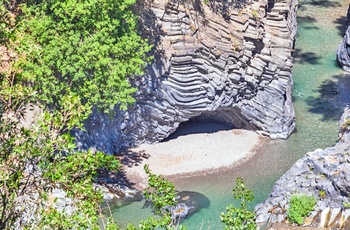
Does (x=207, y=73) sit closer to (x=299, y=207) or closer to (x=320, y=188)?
(x=320, y=188)

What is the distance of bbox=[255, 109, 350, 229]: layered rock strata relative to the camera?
2286cm

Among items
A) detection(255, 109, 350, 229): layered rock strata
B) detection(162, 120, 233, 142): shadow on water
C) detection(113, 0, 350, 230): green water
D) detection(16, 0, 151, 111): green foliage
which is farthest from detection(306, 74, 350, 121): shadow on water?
detection(16, 0, 151, 111): green foliage

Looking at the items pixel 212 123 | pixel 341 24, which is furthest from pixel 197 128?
pixel 341 24

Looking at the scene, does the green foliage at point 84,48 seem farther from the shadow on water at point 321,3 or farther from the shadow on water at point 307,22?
the shadow on water at point 321,3

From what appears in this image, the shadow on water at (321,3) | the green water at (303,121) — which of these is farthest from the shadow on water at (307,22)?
the shadow on water at (321,3)

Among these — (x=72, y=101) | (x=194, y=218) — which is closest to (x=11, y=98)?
(x=72, y=101)

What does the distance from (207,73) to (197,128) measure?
3.33 m

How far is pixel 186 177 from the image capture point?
86.5 feet

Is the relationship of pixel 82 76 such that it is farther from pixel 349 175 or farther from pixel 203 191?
pixel 349 175

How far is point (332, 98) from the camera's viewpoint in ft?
104

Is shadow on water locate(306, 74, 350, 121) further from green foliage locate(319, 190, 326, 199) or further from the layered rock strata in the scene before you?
green foliage locate(319, 190, 326, 199)

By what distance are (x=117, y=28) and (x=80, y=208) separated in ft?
39.9

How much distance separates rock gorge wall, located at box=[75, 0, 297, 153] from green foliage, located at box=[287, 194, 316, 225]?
6053mm

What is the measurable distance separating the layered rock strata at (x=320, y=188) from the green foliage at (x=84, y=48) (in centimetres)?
618
